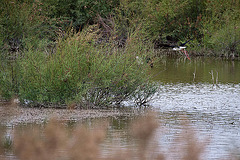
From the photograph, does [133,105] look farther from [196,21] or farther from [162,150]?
[196,21]

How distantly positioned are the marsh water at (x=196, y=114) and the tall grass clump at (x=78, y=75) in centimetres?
114

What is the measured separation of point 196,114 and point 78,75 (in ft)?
9.90

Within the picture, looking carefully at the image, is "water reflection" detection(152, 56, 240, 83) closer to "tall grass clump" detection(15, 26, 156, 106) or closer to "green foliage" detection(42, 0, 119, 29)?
"tall grass clump" detection(15, 26, 156, 106)

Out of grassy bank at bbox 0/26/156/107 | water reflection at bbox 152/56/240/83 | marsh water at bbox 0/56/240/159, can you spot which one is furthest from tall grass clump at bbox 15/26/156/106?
water reflection at bbox 152/56/240/83

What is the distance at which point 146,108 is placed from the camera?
42.4 ft

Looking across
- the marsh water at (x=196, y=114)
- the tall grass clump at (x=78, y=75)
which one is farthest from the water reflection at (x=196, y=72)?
the tall grass clump at (x=78, y=75)

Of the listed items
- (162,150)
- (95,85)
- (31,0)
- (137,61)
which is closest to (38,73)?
(95,85)

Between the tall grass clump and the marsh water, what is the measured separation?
1140mm

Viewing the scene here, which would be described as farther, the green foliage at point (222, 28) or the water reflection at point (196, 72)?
the green foliage at point (222, 28)

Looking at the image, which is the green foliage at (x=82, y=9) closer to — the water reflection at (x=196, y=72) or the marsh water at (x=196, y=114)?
the water reflection at (x=196, y=72)

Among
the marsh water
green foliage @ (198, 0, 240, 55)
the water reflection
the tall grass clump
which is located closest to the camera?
the marsh water

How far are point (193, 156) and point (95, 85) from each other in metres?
8.08

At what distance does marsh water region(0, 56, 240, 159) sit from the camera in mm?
8633

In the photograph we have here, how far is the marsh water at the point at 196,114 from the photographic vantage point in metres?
8.63
